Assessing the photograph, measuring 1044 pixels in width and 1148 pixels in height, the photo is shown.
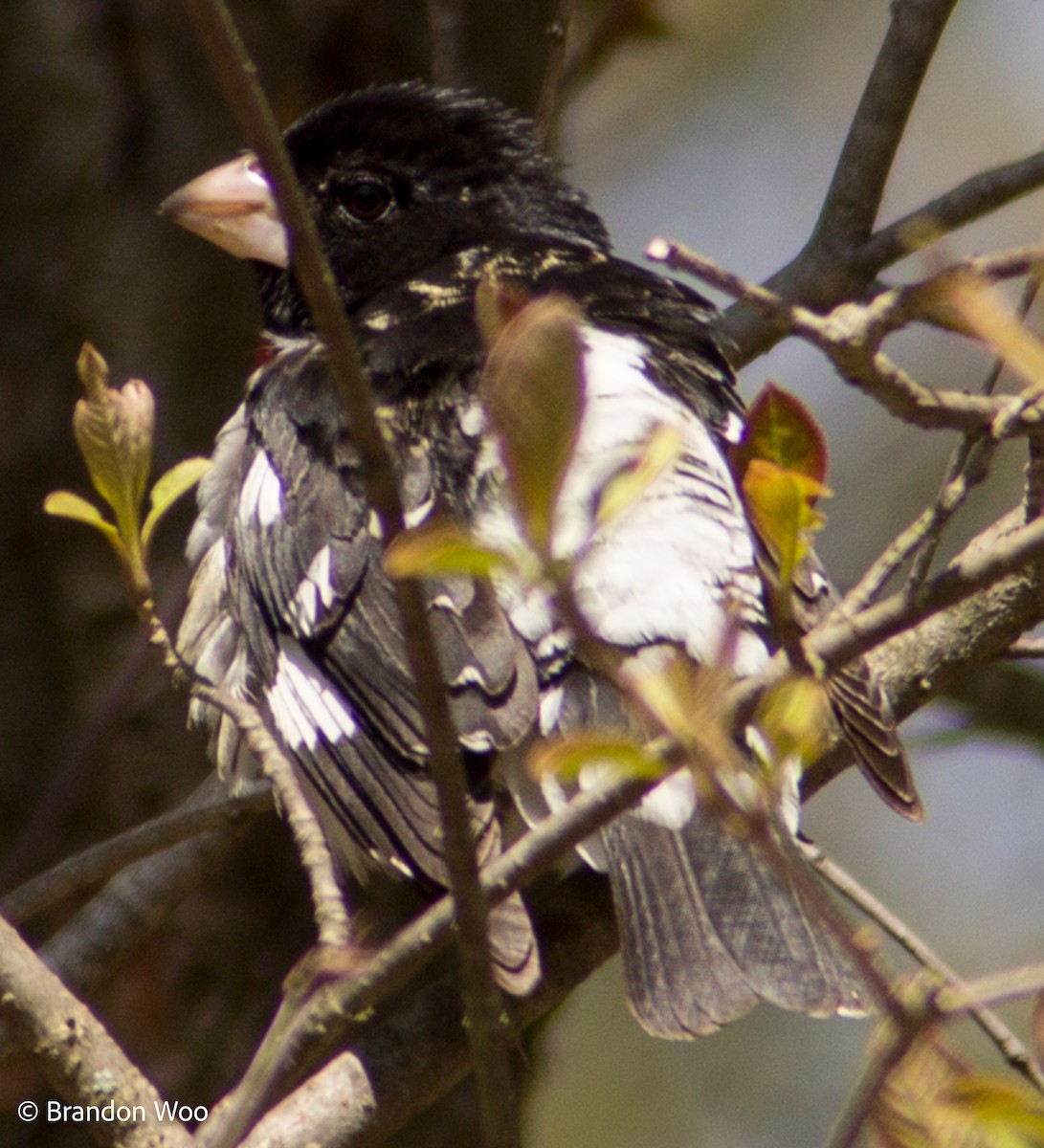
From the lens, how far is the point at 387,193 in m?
2.68

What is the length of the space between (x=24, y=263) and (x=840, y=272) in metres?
1.48

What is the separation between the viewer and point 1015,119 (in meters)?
5.82

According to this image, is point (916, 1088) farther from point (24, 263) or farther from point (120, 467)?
point (24, 263)

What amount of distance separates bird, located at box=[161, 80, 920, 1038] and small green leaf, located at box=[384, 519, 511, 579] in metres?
0.49

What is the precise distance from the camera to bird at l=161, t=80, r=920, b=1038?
1.71 meters

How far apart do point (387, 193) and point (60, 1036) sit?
5.48 ft

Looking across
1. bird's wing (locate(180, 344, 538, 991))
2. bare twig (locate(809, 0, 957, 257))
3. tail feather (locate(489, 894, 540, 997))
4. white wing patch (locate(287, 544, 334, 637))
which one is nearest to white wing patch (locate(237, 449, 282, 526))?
bird's wing (locate(180, 344, 538, 991))

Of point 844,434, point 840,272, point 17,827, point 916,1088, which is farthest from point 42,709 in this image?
point 844,434

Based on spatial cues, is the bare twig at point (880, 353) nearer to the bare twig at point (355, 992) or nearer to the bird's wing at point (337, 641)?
the bare twig at point (355, 992)

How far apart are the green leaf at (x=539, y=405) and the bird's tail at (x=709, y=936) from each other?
3.03 feet

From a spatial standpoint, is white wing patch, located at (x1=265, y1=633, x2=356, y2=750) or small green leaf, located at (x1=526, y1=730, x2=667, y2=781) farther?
white wing patch, located at (x1=265, y1=633, x2=356, y2=750)

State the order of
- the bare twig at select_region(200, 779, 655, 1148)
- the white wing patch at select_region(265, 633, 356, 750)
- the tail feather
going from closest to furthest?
the bare twig at select_region(200, 779, 655, 1148)
the tail feather
the white wing patch at select_region(265, 633, 356, 750)

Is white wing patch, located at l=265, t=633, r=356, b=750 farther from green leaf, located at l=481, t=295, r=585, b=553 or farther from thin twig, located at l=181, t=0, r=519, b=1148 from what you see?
green leaf, located at l=481, t=295, r=585, b=553

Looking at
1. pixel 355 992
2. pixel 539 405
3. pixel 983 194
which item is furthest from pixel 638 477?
pixel 983 194
